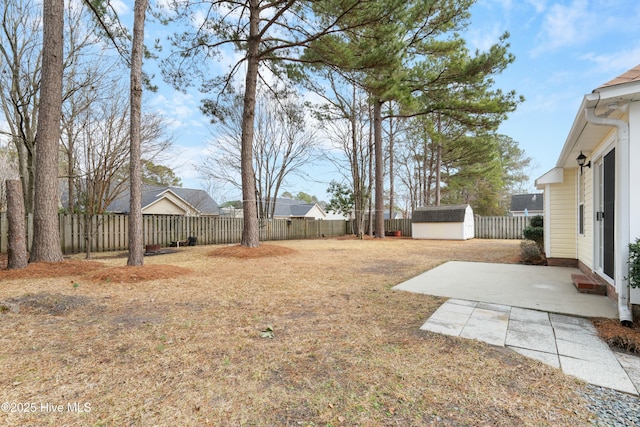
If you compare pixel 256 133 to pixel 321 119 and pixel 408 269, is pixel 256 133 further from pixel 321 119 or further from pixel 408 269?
pixel 408 269

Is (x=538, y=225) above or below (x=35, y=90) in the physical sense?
below

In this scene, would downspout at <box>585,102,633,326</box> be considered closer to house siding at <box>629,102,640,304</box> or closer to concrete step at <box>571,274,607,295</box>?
house siding at <box>629,102,640,304</box>

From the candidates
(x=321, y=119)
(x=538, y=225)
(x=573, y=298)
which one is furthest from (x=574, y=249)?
(x=321, y=119)

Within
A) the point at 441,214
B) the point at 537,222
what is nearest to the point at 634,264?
the point at 537,222

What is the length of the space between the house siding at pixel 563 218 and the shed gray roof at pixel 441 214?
8672 mm

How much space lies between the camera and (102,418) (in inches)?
56.4

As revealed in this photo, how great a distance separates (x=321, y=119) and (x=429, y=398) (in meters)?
14.1

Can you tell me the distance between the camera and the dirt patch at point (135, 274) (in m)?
4.60

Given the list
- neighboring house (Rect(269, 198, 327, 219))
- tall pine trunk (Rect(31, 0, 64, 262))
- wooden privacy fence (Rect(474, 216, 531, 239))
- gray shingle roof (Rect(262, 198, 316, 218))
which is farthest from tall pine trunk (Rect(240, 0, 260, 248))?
gray shingle roof (Rect(262, 198, 316, 218))

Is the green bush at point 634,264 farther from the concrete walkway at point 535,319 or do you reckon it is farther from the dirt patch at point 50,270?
the dirt patch at point 50,270

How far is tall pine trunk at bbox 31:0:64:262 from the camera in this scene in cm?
527

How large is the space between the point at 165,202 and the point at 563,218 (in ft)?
64.1

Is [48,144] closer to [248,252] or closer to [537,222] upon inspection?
[248,252]

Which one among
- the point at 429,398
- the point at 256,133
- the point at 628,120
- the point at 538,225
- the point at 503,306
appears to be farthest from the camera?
the point at 256,133
